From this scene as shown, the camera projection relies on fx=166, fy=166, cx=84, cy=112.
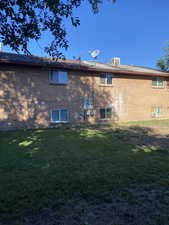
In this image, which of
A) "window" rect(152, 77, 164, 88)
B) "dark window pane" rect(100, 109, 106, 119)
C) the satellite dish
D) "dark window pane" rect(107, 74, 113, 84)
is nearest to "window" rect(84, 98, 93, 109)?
"dark window pane" rect(100, 109, 106, 119)

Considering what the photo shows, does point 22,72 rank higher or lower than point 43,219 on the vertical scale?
higher

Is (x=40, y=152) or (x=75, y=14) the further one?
(x=40, y=152)

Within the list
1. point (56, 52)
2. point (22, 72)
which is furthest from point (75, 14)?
point (22, 72)

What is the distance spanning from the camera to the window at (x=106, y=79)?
13078 mm

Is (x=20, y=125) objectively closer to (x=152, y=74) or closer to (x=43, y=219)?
(x=43, y=219)

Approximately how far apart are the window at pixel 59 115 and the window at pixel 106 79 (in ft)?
12.7

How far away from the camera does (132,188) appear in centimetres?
303

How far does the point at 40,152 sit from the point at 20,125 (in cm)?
572

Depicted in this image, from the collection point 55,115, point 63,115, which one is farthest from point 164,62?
point 55,115

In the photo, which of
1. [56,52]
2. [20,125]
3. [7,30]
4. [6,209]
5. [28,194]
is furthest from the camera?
[20,125]

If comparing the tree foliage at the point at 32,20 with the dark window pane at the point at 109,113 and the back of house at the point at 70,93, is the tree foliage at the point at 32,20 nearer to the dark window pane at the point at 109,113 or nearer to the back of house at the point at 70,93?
the back of house at the point at 70,93

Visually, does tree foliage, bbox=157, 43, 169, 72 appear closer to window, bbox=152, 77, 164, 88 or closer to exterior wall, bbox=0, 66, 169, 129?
window, bbox=152, 77, 164, 88

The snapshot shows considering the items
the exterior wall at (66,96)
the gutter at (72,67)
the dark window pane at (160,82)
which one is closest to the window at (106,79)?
the exterior wall at (66,96)

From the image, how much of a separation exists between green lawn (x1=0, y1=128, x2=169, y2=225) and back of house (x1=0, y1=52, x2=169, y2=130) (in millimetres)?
5664
